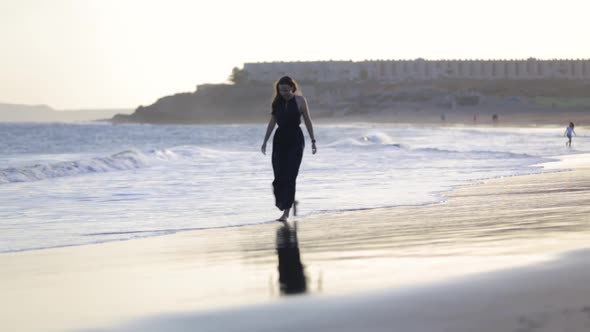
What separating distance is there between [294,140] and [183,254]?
276 cm

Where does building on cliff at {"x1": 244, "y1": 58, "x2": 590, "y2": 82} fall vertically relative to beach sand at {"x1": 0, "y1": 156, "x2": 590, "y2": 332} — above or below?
above

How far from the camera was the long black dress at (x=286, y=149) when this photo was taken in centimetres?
894

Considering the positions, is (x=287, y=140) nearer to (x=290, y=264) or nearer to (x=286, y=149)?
(x=286, y=149)

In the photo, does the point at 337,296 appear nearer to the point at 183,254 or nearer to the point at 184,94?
the point at 183,254

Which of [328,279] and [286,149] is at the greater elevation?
[286,149]

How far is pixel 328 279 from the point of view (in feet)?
16.3

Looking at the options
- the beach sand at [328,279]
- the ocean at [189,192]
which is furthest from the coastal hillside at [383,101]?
the beach sand at [328,279]

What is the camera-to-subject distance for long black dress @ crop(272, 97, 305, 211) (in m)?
8.94

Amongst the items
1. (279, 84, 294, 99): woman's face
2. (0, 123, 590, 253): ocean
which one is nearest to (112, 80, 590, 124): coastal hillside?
(0, 123, 590, 253): ocean

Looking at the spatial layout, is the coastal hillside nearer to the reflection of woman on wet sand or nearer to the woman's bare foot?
the woman's bare foot

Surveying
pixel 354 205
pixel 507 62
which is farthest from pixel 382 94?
pixel 354 205

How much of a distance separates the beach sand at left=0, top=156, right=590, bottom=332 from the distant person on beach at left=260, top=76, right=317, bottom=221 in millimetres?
779

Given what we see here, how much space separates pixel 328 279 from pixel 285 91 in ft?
13.5

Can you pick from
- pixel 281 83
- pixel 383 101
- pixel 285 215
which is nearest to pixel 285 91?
pixel 281 83
